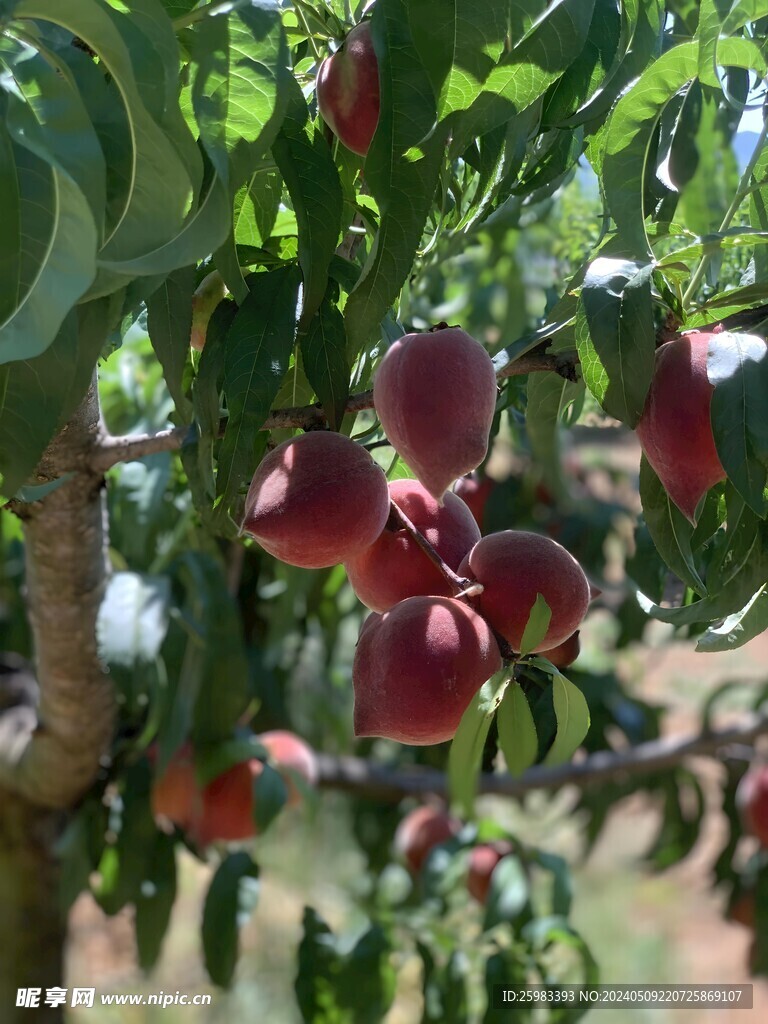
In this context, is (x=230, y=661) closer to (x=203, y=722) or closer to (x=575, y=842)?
(x=203, y=722)

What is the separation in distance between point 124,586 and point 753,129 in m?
0.52

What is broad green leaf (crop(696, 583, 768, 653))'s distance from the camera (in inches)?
14.1

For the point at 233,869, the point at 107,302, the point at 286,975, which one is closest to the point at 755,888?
the point at 233,869

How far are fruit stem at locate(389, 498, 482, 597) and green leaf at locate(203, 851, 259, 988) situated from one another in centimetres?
59

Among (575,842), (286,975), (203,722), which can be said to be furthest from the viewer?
(575,842)

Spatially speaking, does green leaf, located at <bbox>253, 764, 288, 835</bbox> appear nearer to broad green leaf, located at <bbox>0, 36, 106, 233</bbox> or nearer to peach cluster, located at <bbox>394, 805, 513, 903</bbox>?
peach cluster, located at <bbox>394, 805, 513, 903</bbox>

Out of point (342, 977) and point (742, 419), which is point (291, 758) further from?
point (742, 419)

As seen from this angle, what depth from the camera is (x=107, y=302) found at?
34cm

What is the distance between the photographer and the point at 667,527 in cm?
37

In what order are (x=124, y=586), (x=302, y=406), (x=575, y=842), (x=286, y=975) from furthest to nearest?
(x=575, y=842)
(x=286, y=975)
(x=124, y=586)
(x=302, y=406)

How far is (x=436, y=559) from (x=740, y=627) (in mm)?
111

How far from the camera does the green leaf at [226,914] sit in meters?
0.84

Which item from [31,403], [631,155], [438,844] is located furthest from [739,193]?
[438,844]

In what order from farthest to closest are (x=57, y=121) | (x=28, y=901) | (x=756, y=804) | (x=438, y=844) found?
(x=756, y=804) → (x=438, y=844) → (x=28, y=901) → (x=57, y=121)
